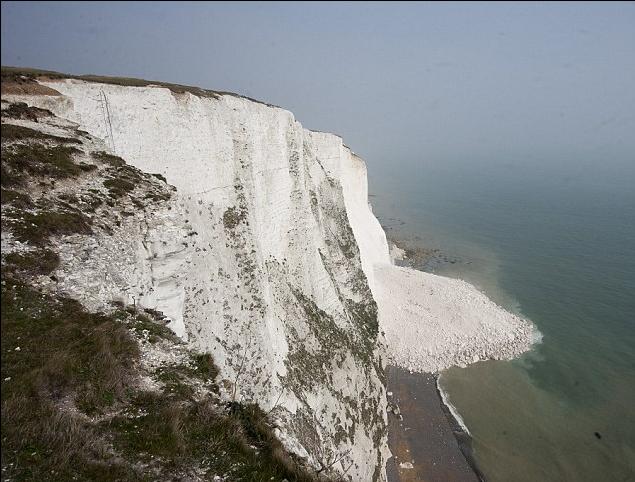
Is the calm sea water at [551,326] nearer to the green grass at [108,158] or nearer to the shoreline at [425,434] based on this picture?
the shoreline at [425,434]

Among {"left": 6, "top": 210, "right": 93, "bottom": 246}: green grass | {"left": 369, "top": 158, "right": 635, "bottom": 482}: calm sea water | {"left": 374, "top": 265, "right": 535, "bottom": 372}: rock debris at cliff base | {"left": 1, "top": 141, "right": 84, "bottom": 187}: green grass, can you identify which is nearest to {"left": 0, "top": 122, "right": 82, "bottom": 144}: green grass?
{"left": 1, "top": 141, "right": 84, "bottom": 187}: green grass

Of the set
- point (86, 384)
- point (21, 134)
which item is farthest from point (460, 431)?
point (21, 134)

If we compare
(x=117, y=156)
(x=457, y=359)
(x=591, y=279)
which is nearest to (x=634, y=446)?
(x=457, y=359)

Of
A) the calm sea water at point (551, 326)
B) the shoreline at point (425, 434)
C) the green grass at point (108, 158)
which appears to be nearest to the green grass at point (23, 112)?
the green grass at point (108, 158)

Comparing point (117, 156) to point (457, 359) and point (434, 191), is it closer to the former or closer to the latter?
point (457, 359)

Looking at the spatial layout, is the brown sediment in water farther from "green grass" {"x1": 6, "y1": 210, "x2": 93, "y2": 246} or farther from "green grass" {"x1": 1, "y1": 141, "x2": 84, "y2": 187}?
"green grass" {"x1": 1, "y1": 141, "x2": 84, "y2": 187}
